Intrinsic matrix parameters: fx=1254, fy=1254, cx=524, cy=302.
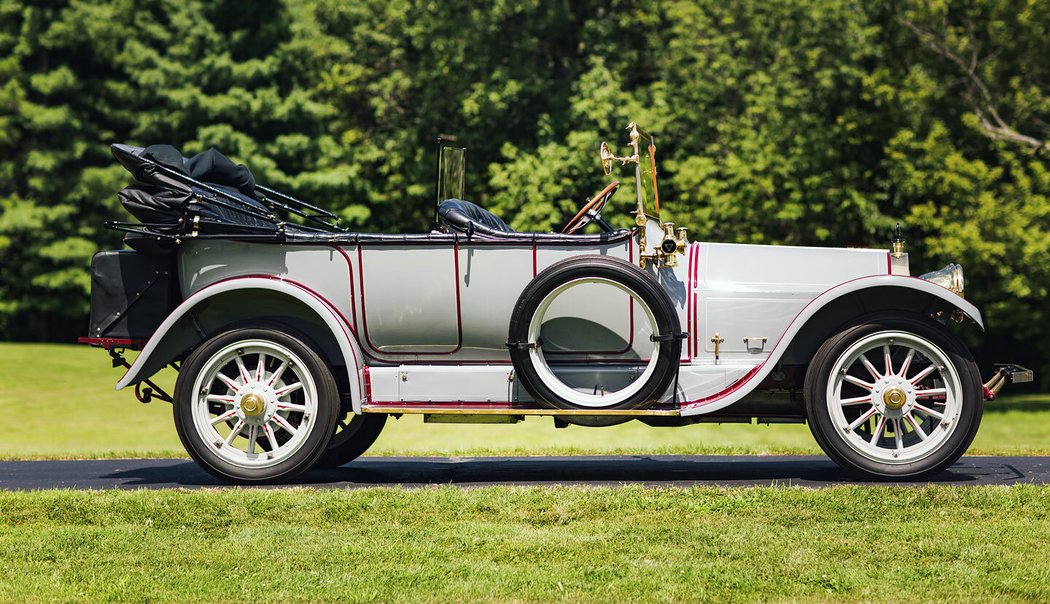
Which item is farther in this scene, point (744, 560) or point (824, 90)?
point (824, 90)

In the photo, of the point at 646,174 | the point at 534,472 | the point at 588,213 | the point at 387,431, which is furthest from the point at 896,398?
the point at 387,431

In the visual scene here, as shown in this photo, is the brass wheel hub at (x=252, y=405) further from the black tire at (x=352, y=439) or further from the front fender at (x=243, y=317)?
the black tire at (x=352, y=439)

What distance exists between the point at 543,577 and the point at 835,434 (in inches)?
112

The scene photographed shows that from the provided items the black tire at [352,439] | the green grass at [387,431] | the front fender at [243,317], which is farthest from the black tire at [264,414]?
the green grass at [387,431]

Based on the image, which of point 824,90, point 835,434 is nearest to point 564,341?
point 835,434

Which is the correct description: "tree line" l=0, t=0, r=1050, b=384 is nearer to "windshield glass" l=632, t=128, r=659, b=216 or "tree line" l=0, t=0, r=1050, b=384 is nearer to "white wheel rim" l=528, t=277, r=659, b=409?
"windshield glass" l=632, t=128, r=659, b=216

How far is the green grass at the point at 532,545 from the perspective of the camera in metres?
4.92

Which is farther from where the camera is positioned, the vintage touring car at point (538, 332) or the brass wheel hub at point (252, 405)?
the brass wheel hub at point (252, 405)

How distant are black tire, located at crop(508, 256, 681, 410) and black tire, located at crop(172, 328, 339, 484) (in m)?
1.20

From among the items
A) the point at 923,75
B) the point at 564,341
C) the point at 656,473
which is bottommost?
the point at 656,473

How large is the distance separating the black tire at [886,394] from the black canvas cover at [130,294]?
4.04m

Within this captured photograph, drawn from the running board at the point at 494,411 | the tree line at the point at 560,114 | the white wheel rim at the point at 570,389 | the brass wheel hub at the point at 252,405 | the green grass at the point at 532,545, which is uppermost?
the tree line at the point at 560,114

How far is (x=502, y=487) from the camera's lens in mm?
6918

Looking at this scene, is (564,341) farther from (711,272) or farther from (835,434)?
(835,434)
